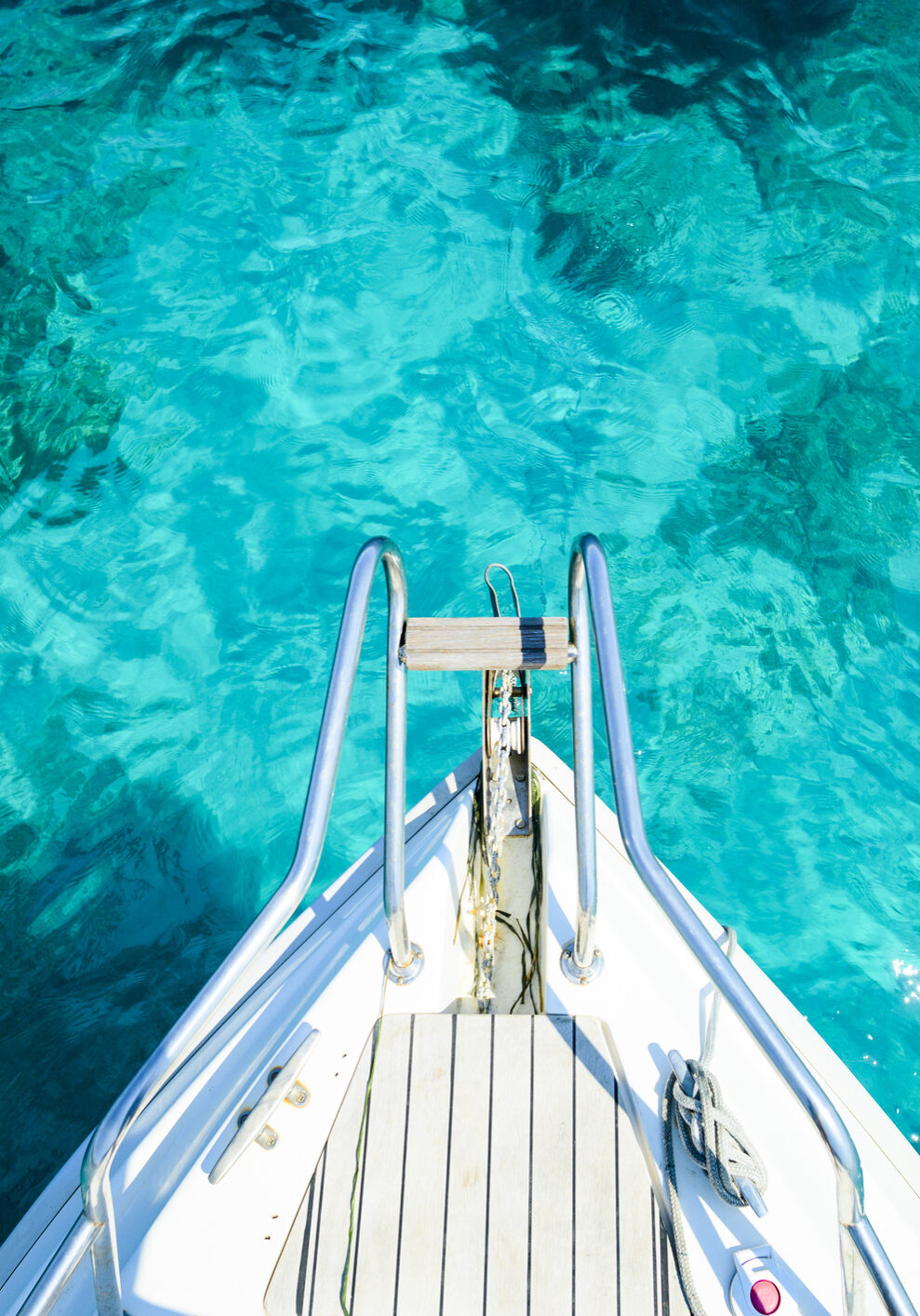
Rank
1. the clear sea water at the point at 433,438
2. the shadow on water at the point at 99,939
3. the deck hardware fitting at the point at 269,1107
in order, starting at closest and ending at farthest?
the deck hardware fitting at the point at 269,1107, the shadow on water at the point at 99,939, the clear sea water at the point at 433,438

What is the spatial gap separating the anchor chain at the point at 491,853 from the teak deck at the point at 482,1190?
0.29 meters

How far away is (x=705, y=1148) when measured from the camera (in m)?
1.54

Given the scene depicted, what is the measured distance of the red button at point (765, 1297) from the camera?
1464mm

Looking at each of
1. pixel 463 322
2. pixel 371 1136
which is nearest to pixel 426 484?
pixel 463 322

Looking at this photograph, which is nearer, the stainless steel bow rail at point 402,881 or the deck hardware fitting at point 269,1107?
the stainless steel bow rail at point 402,881

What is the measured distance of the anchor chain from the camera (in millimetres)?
2033

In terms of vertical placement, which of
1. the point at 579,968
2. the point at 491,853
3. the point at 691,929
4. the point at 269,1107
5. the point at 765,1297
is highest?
the point at 491,853

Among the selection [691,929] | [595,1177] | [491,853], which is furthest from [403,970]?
[691,929]

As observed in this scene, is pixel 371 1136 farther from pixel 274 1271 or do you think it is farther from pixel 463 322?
pixel 463 322

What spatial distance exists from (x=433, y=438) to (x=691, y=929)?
3.38 metres

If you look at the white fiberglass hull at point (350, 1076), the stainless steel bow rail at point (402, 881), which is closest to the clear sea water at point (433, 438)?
the white fiberglass hull at point (350, 1076)

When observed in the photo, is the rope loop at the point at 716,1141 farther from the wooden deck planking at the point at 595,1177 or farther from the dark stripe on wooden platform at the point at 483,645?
the dark stripe on wooden platform at the point at 483,645

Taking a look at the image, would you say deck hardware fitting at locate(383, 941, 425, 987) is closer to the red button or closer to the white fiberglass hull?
the white fiberglass hull

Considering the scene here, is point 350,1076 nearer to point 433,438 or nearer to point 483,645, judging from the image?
point 483,645
